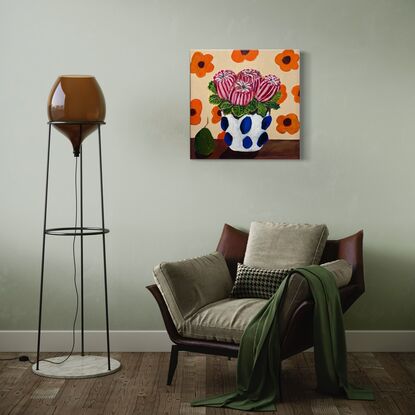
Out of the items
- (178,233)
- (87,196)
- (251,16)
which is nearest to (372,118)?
(251,16)

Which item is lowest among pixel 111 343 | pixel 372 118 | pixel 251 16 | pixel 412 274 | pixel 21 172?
pixel 111 343

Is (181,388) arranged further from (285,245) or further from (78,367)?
(285,245)

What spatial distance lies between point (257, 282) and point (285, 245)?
325mm

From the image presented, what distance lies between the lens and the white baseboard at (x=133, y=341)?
4895 mm

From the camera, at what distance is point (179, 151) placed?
4.87 m

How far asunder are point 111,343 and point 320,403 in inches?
65.6

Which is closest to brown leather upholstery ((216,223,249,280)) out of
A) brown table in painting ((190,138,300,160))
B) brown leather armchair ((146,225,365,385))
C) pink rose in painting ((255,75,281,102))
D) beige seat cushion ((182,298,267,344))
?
brown leather armchair ((146,225,365,385))

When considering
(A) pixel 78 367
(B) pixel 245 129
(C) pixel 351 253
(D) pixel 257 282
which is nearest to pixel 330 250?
(C) pixel 351 253

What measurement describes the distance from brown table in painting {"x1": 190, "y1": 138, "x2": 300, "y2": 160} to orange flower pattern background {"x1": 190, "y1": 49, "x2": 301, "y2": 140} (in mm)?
39

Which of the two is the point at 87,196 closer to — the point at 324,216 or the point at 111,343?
the point at 111,343

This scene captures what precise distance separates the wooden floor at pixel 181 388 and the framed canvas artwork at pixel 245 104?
53.7 inches

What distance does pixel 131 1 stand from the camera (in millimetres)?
4824

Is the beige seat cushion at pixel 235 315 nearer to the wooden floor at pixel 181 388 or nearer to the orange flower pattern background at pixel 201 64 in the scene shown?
the wooden floor at pixel 181 388

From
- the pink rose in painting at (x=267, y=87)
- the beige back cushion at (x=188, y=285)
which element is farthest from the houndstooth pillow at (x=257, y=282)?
the pink rose in painting at (x=267, y=87)
